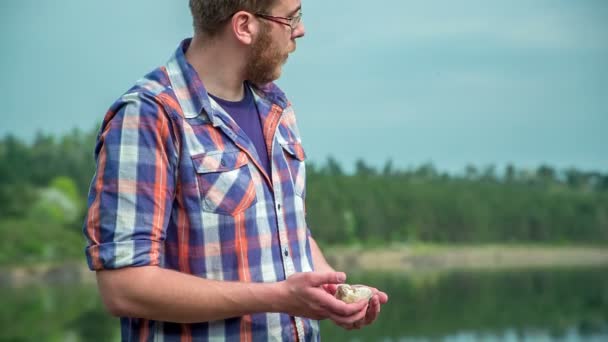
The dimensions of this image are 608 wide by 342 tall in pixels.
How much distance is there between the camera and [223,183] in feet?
5.43

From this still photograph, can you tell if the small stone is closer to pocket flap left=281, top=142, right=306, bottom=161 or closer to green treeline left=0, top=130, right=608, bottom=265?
pocket flap left=281, top=142, right=306, bottom=161

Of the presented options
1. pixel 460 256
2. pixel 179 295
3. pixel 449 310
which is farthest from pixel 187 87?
pixel 460 256

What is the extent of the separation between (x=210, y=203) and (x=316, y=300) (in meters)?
0.24

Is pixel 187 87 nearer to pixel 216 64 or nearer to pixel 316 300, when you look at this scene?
pixel 216 64

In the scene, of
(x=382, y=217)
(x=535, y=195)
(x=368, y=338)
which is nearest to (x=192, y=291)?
(x=368, y=338)

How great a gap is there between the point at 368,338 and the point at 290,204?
2452cm

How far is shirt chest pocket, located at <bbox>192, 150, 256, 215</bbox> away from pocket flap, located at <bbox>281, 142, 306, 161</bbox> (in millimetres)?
170

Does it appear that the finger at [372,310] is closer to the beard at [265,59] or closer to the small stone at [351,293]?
the small stone at [351,293]

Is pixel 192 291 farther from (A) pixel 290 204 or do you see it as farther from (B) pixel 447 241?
(B) pixel 447 241

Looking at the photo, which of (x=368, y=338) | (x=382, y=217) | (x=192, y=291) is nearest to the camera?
(x=192, y=291)

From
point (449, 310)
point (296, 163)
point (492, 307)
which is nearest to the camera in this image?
point (296, 163)

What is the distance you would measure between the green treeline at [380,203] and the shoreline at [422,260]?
35.5 inches

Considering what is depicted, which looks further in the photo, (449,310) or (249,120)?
(449,310)

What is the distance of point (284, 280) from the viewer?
5.30ft
